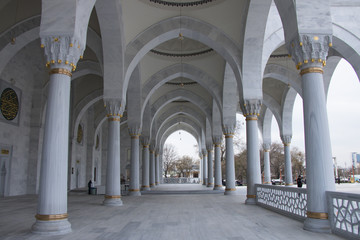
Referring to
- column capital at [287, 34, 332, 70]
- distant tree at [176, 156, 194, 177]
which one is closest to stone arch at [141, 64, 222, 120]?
column capital at [287, 34, 332, 70]

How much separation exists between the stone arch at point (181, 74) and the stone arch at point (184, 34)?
11.8 feet

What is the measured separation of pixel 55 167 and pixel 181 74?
10463 mm

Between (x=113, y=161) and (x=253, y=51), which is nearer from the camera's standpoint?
(x=113, y=161)

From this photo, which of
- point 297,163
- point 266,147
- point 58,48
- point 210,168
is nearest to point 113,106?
point 58,48

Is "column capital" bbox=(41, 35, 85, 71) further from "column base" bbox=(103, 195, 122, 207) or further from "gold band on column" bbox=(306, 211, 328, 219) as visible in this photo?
"column base" bbox=(103, 195, 122, 207)

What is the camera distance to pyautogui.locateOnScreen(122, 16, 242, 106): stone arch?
32.9ft

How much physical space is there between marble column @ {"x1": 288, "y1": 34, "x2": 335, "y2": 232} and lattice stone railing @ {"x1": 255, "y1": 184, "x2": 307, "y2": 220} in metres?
0.95

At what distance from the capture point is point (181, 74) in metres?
14.7

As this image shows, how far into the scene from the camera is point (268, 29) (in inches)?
417

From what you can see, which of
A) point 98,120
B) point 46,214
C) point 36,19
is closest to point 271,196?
point 46,214

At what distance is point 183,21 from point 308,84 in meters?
6.41

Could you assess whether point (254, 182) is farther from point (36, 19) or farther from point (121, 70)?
point (36, 19)

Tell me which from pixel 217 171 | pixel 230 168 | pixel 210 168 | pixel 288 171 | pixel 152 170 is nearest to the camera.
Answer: pixel 230 168

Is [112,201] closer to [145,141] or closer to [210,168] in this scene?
[145,141]
